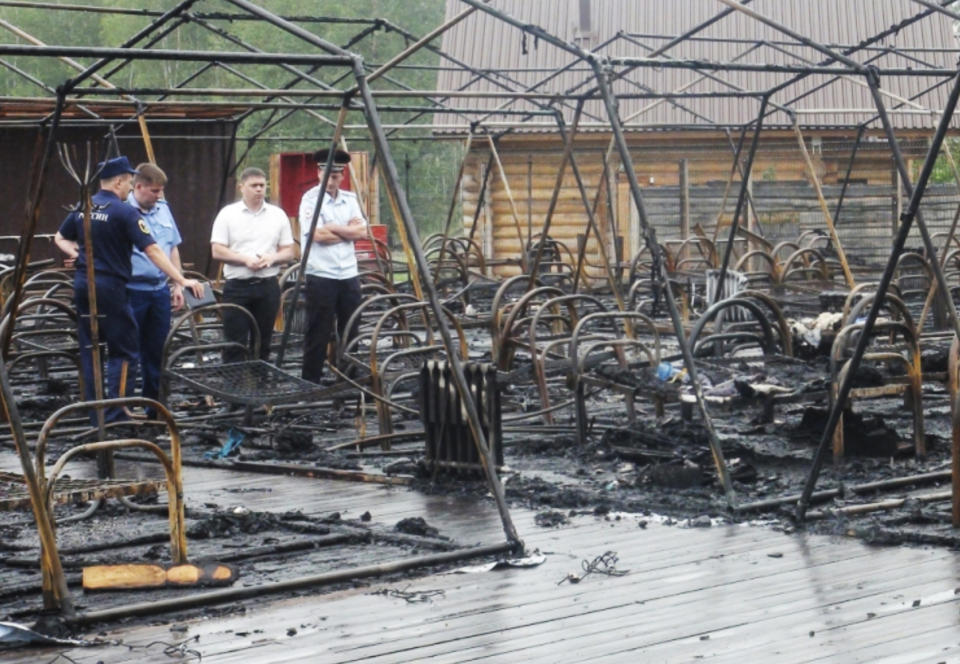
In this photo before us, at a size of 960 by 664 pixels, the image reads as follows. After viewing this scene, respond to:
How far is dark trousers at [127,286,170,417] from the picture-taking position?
10.6 metres

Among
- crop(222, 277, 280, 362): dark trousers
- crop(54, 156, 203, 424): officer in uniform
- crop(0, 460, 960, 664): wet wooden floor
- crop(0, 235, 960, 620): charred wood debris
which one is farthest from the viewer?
crop(222, 277, 280, 362): dark trousers

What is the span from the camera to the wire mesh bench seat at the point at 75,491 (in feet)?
18.9

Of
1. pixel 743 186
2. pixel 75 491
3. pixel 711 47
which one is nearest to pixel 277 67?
pixel 711 47

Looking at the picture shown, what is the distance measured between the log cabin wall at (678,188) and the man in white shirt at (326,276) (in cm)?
1226

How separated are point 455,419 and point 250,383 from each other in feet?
5.83

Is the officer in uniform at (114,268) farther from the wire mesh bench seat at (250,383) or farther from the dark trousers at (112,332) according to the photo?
the wire mesh bench seat at (250,383)

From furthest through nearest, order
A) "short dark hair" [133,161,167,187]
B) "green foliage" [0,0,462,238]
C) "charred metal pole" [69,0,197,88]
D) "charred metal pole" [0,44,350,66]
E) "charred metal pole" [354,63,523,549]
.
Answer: "green foliage" [0,0,462,238], "short dark hair" [133,161,167,187], "charred metal pole" [69,0,197,88], "charred metal pole" [354,63,523,549], "charred metal pole" [0,44,350,66]

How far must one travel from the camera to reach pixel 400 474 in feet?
28.7

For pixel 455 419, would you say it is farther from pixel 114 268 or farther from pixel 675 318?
pixel 114 268

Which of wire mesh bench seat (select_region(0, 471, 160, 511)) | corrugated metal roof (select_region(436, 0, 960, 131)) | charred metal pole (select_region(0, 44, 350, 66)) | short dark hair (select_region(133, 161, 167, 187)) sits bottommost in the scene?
wire mesh bench seat (select_region(0, 471, 160, 511))

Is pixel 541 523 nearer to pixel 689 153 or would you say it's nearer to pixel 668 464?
pixel 668 464

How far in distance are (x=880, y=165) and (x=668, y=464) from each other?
72.6 feet

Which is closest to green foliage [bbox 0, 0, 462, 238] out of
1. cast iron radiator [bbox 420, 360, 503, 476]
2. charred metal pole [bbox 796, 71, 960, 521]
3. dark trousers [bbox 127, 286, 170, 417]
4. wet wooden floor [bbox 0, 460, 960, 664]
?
dark trousers [bbox 127, 286, 170, 417]

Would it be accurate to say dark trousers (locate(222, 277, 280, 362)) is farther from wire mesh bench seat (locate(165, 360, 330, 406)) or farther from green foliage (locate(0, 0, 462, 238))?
green foliage (locate(0, 0, 462, 238))
